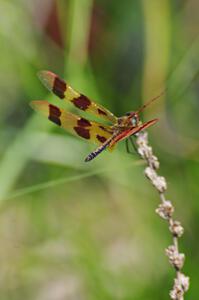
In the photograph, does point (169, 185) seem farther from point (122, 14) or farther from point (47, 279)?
point (122, 14)

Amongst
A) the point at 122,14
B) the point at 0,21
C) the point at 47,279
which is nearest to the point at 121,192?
the point at 47,279

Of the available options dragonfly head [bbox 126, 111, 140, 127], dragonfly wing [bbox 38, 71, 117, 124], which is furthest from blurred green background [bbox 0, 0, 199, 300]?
dragonfly head [bbox 126, 111, 140, 127]

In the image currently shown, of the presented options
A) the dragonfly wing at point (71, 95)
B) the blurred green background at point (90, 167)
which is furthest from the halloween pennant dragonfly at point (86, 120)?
the blurred green background at point (90, 167)

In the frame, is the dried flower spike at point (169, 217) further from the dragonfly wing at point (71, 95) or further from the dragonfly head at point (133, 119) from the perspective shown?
the dragonfly wing at point (71, 95)

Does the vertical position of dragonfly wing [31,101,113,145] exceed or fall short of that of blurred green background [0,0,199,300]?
it exceeds it

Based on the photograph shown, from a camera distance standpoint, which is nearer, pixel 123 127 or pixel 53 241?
pixel 123 127

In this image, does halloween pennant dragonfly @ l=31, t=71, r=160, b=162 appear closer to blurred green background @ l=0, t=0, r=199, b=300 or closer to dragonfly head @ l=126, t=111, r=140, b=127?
dragonfly head @ l=126, t=111, r=140, b=127

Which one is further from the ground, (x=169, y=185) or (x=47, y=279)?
(x=169, y=185)
